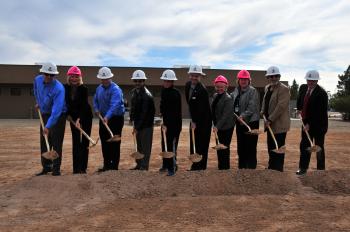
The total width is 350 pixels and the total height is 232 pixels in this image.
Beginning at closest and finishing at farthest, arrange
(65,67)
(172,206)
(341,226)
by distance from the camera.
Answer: (341,226), (172,206), (65,67)

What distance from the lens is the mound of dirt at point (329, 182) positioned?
6.75 meters

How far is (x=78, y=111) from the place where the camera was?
7.99 metres

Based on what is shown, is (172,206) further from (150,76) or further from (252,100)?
(150,76)

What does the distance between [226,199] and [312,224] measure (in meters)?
1.40

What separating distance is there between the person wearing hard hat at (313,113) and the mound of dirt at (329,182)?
0.83 meters

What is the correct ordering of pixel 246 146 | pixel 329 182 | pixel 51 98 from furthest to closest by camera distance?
pixel 246 146, pixel 51 98, pixel 329 182

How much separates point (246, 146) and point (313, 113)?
132 cm

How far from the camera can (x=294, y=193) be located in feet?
21.7

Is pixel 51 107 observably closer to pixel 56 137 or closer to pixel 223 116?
pixel 56 137

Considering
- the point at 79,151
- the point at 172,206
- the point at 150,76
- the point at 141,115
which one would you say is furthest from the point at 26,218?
the point at 150,76

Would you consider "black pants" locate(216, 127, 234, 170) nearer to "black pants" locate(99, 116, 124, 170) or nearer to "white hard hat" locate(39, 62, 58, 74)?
"black pants" locate(99, 116, 124, 170)

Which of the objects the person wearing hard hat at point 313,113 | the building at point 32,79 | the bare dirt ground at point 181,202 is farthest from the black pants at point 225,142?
the building at point 32,79

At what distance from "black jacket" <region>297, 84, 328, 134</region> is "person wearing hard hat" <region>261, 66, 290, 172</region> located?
0.43 m

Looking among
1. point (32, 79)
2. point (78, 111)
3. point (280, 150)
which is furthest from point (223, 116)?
point (32, 79)
